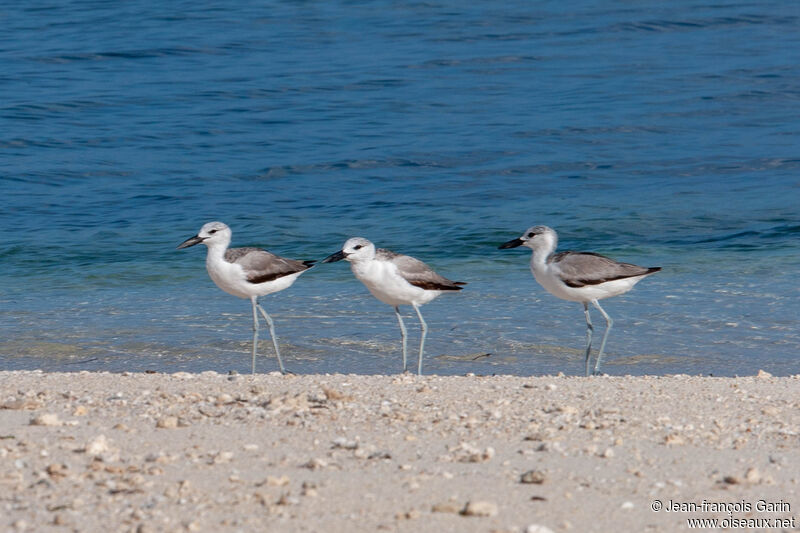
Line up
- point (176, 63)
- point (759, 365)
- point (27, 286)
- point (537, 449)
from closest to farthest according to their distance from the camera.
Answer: point (537, 449)
point (759, 365)
point (27, 286)
point (176, 63)

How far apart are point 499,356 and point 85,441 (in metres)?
5.01

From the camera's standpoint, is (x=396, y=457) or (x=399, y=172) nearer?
(x=396, y=457)

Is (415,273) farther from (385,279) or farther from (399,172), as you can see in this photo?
(399,172)

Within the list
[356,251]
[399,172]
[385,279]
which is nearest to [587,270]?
[385,279]

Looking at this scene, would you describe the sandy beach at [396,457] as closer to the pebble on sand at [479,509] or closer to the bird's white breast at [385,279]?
the pebble on sand at [479,509]

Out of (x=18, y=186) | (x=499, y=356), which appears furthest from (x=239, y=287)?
(x=18, y=186)

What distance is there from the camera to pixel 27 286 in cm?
1399

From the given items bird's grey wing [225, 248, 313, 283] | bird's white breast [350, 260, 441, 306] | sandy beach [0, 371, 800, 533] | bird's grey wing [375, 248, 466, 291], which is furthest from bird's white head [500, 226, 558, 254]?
sandy beach [0, 371, 800, 533]

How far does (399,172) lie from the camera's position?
1961 cm

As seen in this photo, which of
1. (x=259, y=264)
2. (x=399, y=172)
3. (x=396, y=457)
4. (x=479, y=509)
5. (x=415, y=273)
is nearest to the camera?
(x=479, y=509)

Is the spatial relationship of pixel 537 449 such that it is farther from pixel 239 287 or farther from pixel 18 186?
pixel 18 186

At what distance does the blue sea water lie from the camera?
11.3m

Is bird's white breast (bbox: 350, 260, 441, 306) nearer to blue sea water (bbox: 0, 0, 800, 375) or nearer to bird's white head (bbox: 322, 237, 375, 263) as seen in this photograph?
bird's white head (bbox: 322, 237, 375, 263)

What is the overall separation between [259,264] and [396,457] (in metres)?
4.65
